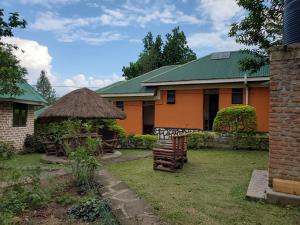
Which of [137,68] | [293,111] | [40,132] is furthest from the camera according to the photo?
[137,68]

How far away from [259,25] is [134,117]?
37.5 ft

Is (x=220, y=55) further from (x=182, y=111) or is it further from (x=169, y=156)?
(x=169, y=156)

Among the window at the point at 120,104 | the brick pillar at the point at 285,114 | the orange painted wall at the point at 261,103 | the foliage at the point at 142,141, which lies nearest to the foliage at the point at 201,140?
the foliage at the point at 142,141

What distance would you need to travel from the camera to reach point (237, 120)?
15.2m

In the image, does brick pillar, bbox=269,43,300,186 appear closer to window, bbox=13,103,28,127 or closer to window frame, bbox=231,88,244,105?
window frame, bbox=231,88,244,105

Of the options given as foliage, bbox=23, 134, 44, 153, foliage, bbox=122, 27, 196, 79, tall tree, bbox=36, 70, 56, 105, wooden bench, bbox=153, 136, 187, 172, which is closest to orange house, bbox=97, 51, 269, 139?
foliage, bbox=23, 134, 44, 153

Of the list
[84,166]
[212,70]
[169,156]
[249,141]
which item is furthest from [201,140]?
[84,166]

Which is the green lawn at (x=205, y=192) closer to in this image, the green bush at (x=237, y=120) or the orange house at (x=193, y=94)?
the green bush at (x=237, y=120)

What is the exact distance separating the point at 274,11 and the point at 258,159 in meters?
5.37

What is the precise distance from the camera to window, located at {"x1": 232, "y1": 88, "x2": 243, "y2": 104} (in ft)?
55.7

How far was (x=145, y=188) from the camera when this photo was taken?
7.36m

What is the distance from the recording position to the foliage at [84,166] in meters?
7.07

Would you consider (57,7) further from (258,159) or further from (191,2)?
(258,159)

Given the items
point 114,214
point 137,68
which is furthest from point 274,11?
point 137,68
